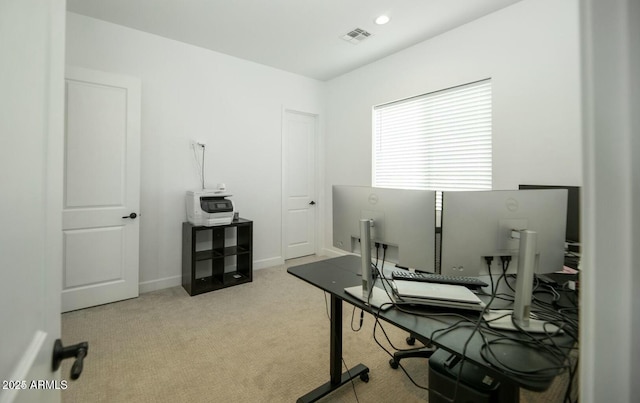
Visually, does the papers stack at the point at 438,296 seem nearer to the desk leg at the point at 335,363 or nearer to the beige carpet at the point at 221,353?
the desk leg at the point at 335,363

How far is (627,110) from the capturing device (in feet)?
1.19

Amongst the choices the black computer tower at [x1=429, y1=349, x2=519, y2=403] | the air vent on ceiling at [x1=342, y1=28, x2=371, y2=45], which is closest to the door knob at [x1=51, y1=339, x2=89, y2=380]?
the black computer tower at [x1=429, y1=349, x2=519, y2=403]

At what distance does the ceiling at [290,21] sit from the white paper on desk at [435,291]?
8.96ft

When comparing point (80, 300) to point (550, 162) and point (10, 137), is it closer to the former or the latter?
point (10, 137)

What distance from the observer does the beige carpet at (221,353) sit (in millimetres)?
1844

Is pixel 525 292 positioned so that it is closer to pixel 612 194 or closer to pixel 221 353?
pixel 612 194

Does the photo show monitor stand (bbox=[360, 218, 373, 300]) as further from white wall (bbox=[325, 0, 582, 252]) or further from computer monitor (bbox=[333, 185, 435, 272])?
white wall (bbox=[325, 0, 582, 252])

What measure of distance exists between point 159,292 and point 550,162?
4323 mm

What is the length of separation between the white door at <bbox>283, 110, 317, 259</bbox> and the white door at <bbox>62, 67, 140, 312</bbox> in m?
2.11

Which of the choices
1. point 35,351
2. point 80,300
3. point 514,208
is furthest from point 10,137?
point 80,300

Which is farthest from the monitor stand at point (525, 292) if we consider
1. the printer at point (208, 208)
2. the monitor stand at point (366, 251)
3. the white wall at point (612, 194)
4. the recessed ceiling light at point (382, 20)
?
the printer at point (208, 208)

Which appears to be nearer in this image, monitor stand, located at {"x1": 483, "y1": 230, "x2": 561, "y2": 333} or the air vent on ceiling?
monitor stand, located at {"x1": 483, "y1": 230, "x2": 561, "y2": 333}

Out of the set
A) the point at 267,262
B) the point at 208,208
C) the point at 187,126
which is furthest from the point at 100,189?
the point at 267,262

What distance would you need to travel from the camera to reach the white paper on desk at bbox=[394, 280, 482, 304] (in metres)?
1.28
